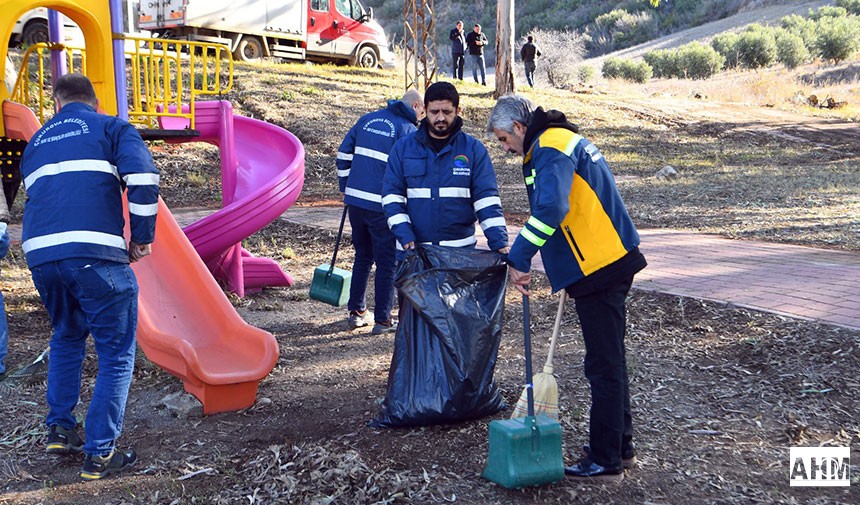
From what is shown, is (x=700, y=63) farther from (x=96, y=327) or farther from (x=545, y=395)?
(x=96, y=327)

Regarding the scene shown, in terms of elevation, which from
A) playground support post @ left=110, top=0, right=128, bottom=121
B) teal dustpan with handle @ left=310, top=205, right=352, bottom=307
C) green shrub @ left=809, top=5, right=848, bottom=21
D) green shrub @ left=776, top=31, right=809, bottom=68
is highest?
green shrub @ left=809, top=5, right=848, bottom=21

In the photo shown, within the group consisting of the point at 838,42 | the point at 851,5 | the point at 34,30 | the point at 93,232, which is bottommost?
the point at 93,232

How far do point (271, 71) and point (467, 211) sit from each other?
53.2 feet

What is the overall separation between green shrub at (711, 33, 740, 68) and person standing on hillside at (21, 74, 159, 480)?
30874mm

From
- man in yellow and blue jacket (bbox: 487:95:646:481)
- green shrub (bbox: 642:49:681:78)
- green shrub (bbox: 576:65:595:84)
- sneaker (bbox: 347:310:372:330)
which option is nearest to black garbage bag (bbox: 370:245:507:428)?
man in yellow and blue jacket (bbox: 487:95:646:481)

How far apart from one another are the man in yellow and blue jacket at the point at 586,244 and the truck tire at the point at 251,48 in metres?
19.5

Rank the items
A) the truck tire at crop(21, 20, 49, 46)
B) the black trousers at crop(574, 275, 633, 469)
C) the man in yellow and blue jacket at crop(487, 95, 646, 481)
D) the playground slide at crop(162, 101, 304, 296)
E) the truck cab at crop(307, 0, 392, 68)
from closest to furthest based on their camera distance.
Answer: the man in yellow and blue jacket at crop(487, 95, 646, 481)
the black trousers at crop(574, 275, 633, 469)
the playground slide at crop(162, 101, 304, 296)
the truck tire at crop(21, 20, 49, 46)
the truck cab at crop(307, 0, 392, 68)

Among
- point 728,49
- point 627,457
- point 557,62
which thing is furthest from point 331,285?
point 728,49

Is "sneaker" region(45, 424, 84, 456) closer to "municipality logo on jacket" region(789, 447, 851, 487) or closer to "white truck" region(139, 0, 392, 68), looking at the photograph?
"municipality logo on jacket" region(789, 447, 851, 487)

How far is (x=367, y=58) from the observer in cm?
2431

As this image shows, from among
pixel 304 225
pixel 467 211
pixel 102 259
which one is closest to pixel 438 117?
pixel 467 211

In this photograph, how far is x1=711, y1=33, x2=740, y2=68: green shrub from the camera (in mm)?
32125

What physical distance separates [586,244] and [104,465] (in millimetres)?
2339

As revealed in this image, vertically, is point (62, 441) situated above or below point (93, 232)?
below
